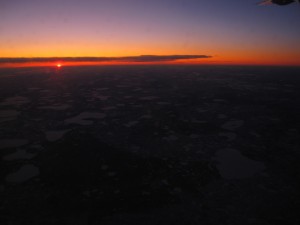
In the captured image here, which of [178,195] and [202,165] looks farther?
[202,165]

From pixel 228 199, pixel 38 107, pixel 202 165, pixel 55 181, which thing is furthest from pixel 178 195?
pixel 38 107

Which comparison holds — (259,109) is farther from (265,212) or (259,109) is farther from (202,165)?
(265,212)

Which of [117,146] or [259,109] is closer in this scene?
[117,146]

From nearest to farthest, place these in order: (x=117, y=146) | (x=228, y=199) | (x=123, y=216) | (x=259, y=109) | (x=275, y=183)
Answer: (x=123, y=216), (x=228, y=199), (x=275, y=183), (x=117, y=146), (x=259, y=109)

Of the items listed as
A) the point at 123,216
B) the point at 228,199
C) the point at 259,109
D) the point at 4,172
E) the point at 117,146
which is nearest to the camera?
the point at 123,216

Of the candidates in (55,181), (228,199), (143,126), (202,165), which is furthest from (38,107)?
(228,199)

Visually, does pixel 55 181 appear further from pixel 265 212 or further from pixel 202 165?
pixel 265 212

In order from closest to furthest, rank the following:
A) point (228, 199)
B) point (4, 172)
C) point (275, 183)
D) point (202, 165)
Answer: point (228, 199)
point (275, 183)
point (4, 172)
point (202, 165)

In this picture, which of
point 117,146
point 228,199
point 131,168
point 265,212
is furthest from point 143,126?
point 265,212

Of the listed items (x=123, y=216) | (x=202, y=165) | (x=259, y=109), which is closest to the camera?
(x=123, y=216)
